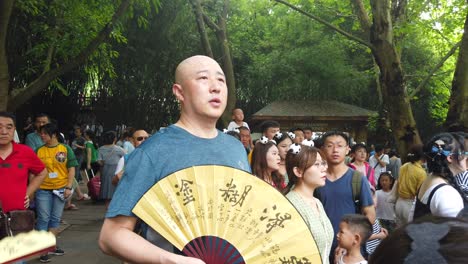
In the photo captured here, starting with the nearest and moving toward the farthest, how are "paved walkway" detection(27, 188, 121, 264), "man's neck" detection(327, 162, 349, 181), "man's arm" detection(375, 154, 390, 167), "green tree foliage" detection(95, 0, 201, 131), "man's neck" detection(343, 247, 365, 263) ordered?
"man's neck" detection(343, 247, 365, 263) → "man's neck" detection(327, 162, 349, 181) → "paved walkway" detection(27, 188, 121, 264) → "man's arm" detection(375, 154, 390, 167) → "green tree foliage" detection(95, 0, 201, 131)

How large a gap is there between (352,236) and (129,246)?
92.9 inches

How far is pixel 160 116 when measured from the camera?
21.0 metres

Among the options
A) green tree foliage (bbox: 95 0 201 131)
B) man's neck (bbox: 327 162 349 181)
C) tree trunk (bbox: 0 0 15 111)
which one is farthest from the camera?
green tree foliage (bbox: 95 0 201 131)

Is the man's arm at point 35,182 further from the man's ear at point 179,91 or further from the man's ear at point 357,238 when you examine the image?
the man's ear at point 179,91

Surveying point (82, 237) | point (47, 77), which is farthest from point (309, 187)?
point (47, 77)

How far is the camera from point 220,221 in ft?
6.93

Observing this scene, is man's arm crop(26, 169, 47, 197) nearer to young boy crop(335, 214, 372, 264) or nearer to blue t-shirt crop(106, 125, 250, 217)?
young boy crop(335, 214, 372, 264)

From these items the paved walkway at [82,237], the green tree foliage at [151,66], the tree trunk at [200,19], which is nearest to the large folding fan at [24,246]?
the paved walkway at [82,237]

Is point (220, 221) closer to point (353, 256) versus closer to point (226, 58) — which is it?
point (353, 256)

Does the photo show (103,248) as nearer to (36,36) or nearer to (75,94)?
(36,36)

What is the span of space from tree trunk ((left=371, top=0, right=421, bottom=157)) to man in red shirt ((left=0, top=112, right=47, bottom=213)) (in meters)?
5.01

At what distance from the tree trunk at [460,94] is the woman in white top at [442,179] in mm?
3987

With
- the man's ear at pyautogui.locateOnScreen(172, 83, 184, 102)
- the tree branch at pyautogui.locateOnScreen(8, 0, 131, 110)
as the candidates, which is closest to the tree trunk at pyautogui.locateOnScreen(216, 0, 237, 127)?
the tree branch at pyautogui.locateOnScreen(8, 0, 131, 110)

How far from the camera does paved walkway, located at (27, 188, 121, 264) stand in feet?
23.5
